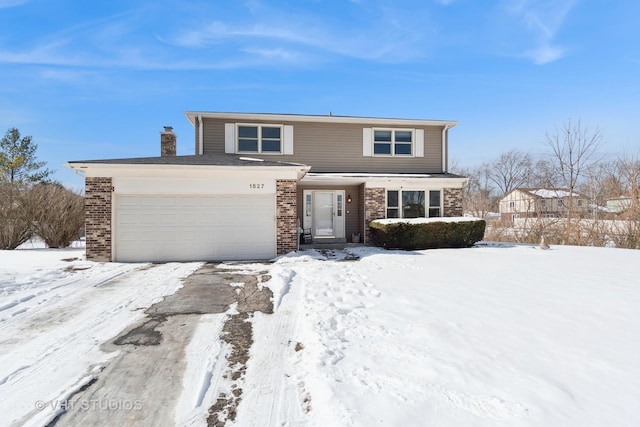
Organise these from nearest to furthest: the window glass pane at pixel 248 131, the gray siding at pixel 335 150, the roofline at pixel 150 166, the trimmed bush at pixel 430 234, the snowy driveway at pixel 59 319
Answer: the snowy driveway at pixel 59 319, the roofline at pixel 150 166, the trimmed bush at pixel 430 234, the gray siding at pixel 335 150, the window glass pane at pixel 248 131

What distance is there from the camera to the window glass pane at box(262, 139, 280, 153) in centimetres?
1338

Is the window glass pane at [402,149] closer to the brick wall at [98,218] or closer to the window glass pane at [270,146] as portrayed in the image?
the window glass pane at [270,146]

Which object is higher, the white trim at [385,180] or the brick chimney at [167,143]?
the brick chimney at [167,143]

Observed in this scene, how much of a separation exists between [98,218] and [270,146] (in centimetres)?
687

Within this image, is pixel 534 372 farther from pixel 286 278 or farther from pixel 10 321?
pixel 10 321

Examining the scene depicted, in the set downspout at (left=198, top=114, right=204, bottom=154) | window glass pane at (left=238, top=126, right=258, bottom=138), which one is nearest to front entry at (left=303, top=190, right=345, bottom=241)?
window glass pane at (left=238, top=126, right=258, bottom=138)

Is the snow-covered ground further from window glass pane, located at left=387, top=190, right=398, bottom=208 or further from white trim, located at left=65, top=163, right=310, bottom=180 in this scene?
window glass pane, located at left=387, top=190, right=398, bottom=208

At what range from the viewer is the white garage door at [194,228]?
921 centimetres

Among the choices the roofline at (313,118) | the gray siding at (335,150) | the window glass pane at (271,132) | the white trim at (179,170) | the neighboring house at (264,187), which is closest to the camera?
the white trim at (179,170)

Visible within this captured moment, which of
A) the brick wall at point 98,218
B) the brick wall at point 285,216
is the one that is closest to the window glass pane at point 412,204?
the brick wall at point 285,216

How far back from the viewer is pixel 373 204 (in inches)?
503

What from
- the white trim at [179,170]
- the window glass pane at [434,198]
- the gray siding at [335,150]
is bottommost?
the window glass pane at [434,198]

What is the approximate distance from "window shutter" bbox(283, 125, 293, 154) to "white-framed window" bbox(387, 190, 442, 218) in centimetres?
463

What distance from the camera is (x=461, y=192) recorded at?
13258mm
